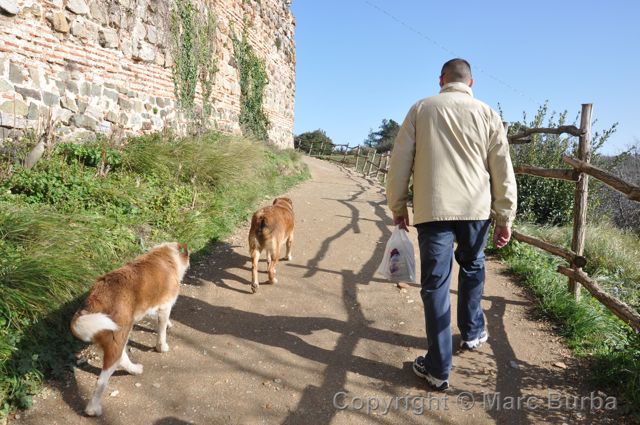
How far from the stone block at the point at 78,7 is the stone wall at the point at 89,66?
2 cm

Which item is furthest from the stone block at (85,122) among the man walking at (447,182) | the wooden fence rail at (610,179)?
the wooden fence rail at (610,179)

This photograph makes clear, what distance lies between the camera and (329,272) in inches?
217

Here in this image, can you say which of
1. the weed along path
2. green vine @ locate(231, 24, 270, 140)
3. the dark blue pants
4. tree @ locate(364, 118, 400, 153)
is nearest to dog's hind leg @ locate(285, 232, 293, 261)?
the weed along path

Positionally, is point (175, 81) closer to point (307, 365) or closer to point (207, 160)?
point (207, 160)

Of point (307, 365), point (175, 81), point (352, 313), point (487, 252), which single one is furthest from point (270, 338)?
point (175, 81)

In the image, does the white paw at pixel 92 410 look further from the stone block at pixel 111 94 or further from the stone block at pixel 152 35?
the stone block at pixel 152 35

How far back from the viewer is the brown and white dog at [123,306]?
2.54 metres

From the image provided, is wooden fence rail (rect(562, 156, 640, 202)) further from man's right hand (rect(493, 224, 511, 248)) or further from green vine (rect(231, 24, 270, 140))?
green vine (rect(231, 24, 270, 140))

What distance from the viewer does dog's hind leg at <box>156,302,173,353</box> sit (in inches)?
131

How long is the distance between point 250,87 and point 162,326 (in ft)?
39.3

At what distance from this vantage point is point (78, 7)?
674 centimetres

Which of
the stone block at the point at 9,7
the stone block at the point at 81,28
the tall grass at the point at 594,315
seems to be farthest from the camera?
the stone block at the point at 81,28

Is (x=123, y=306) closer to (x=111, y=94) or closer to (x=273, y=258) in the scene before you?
(x=273, y=258)

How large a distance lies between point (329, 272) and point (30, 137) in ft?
15.3
